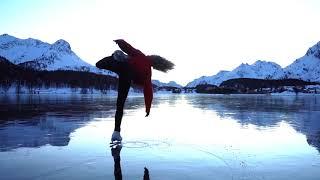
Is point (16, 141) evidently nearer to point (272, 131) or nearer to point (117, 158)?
point (117, 158)

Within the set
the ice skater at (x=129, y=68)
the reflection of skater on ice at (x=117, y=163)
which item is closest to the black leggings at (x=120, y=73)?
the ice skater at (x=129, y=68)

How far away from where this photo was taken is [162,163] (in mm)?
5816

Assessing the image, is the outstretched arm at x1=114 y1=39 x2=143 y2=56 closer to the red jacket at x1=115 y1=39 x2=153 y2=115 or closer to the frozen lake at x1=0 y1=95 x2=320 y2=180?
the red jacket at x1=115 y1=39 x2=153 y2=115

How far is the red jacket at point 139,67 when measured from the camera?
25.8 feet

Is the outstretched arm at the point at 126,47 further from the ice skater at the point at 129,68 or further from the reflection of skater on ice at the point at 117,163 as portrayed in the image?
the reflection of skater on ice at the point at 117,163

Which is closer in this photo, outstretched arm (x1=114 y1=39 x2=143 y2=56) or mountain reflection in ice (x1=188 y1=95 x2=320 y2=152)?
outstretched arm (x1=114 y1=39 x2=143 y2=56)

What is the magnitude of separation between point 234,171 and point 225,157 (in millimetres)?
1107

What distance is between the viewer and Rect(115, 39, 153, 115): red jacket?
7.86 meters

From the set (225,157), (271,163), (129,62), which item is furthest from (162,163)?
(129,62)

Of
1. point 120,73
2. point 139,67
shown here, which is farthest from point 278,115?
point 120,73

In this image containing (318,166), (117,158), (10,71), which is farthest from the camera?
(10,71)

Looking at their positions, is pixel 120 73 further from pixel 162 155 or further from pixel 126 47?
pixel 162 155

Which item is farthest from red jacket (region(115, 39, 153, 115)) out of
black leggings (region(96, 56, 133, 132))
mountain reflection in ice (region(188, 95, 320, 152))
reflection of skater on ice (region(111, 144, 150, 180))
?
mountain reflection in ice (region(188, 95, 320, 152))

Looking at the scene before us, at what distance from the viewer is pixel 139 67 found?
795cm
